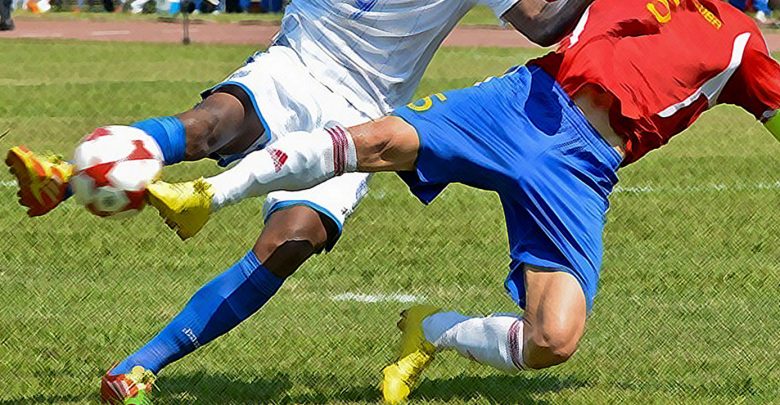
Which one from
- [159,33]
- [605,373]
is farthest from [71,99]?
[159,33]

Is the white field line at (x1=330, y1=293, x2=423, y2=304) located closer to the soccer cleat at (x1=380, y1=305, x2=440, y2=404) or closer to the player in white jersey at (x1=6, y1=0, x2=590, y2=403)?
the soccer cleat at (x1=380, y1=305, x2=440, y2=404)

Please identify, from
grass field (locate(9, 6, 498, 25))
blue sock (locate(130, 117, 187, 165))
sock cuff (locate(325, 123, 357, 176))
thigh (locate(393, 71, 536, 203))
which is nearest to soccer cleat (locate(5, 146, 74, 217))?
blue sock (locate(130, 117, 187, 165))

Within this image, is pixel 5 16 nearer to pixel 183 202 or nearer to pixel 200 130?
pixel 200 130

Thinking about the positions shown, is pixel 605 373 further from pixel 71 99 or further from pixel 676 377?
pixel 71 99

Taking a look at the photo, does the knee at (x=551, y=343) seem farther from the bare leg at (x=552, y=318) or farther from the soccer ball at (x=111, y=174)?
the soccer ball at (x=111, y=174)

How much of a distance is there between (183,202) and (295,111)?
115 cm

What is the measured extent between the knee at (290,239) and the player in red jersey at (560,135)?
1.82 feet

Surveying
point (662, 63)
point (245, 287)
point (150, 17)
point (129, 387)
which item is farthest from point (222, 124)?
point (150, 17)

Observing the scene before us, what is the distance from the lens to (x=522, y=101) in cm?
516

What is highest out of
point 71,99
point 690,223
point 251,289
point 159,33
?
point 251,289

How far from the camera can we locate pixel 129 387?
526cm

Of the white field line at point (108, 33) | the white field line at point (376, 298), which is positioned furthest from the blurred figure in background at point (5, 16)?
the white field line at point (376, 298)

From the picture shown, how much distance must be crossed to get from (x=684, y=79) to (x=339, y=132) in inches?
52.2

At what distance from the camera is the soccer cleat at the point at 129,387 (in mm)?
5258
